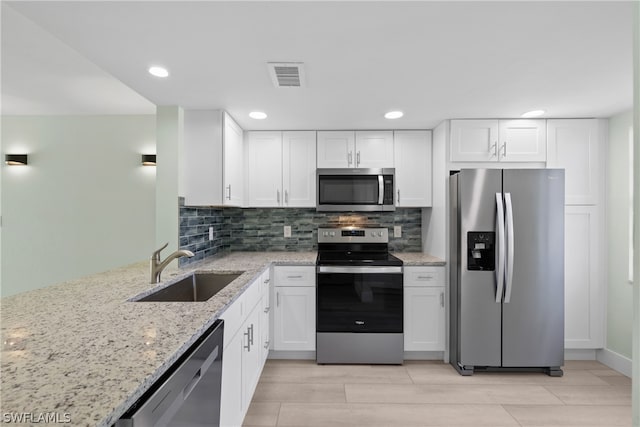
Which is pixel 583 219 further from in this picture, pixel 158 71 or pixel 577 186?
pixel 158 71

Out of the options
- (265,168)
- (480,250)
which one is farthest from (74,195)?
(480,250)

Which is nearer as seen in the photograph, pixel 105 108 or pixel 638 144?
pixel 638 144

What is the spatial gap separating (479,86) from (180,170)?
2.31 meters

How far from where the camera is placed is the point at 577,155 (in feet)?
9.77

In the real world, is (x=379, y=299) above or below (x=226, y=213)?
Result: below

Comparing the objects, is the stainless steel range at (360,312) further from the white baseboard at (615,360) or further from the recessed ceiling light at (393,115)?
the white baseboard at (615,360)

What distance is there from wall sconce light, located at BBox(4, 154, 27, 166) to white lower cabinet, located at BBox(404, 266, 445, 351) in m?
4.13

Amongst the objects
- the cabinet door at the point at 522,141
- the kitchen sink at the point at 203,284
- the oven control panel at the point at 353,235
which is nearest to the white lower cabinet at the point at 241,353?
the kitchen sink at the point at 203,284

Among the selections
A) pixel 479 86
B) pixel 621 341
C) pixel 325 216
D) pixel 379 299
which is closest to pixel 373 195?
pixel 325 216

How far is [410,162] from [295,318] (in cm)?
193

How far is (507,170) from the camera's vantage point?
273 cm

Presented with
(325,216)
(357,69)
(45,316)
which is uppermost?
(357,69)

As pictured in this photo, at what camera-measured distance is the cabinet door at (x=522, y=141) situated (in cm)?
299

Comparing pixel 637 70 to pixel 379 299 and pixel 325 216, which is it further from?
pixel 325 216
